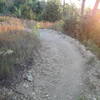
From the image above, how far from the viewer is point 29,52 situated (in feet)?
18.6

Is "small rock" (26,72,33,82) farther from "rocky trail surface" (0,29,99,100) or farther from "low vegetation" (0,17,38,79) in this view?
"low vegetation" (0,17,38,79)

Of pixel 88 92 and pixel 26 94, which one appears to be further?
pixel 88 92

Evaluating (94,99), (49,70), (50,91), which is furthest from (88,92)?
(49,70)

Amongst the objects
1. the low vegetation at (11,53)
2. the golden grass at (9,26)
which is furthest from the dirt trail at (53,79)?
the golden grass at (9,26)

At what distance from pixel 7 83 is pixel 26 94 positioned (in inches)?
20.6

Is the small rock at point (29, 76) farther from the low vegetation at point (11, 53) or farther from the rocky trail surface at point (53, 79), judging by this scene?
the low vegetation at point (11, 53)

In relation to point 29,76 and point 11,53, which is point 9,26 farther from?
point 29,76

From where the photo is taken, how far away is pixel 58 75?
5051 millimetres

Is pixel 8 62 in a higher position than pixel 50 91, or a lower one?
higher

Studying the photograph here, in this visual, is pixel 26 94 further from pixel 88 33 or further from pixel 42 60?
pixel 88 33

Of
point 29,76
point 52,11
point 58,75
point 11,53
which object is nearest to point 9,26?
point 11,53

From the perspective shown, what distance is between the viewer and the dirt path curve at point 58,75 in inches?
167

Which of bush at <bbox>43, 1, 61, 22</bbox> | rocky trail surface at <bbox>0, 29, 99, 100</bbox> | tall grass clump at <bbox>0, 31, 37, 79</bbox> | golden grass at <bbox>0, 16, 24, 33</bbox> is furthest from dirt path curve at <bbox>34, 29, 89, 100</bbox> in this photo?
bush at <bbox>43, 1, 61, 22</bbox>

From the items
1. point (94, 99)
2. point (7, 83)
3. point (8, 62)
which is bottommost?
point (94, 99)
